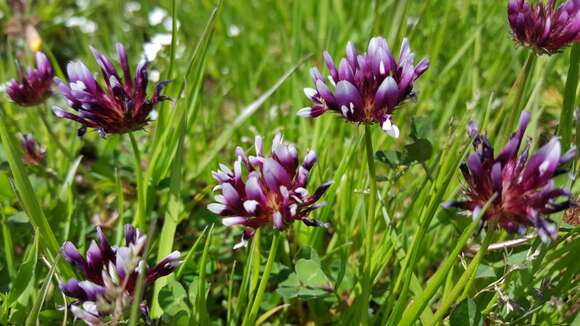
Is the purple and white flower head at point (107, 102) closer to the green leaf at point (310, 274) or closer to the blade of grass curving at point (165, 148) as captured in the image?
the blade of grass curving at point (165, 148)

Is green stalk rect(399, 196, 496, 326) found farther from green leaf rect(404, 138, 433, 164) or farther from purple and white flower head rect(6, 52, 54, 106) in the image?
purple and white flower head rect(6, 52, 54, 106)

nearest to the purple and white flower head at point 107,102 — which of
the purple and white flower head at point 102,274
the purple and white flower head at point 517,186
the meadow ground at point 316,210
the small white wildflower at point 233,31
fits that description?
the meadow ground at point 316,210

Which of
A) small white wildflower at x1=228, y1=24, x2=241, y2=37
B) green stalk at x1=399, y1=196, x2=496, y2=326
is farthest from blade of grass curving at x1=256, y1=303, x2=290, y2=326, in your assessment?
small white wildflower at x1=228, y1=24, x2=241, y2=37

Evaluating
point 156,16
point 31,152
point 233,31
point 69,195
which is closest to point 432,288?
point 69,195

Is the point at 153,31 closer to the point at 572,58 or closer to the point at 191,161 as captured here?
the point at 191,161

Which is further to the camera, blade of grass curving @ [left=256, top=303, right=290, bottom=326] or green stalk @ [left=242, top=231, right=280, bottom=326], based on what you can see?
blade of grass curving @ [left=256, top=303, right=290, bottom=326]

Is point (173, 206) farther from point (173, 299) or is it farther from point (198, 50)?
point (198, 50)

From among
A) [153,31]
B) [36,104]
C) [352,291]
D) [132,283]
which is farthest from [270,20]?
[132,283]
